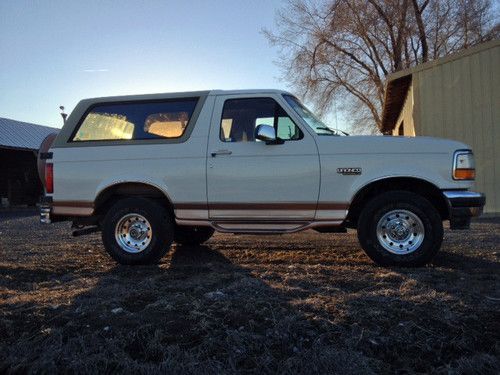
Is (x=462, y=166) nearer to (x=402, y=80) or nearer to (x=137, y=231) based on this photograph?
(x=137, y=231)

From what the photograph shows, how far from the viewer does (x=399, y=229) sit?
5.38m

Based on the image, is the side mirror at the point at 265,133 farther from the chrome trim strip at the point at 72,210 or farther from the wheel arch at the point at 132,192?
the chrome trim strip at the point at 72,210

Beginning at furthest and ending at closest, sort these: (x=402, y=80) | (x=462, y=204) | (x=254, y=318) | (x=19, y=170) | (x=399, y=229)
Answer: (x=19, y=170) → (x=402, y=80) → (x=399, y=229) → (x=462, y=204) → (x=254, y=318)

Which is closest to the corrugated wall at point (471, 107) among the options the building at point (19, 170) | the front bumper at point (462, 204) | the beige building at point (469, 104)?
the beige building at point (469, 104)

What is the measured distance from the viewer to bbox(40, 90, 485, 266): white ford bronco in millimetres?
5320

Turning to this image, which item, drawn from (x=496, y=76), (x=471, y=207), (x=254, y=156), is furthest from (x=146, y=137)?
(x=496, y=76)

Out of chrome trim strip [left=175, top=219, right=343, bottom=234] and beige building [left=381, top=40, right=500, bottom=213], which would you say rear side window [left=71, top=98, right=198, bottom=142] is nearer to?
chrome trim strip [left=175, top=219, right=343, bottom=234]

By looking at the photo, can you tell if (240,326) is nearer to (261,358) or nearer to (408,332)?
(261,358)

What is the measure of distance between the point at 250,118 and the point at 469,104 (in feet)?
24.0

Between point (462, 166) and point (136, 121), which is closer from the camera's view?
point (462, 166)

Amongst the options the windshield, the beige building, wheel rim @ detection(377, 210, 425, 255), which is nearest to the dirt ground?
wheel rim @ detection(377, 210, 425, 255)

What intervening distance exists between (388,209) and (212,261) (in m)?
2.34

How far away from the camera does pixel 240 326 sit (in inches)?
137

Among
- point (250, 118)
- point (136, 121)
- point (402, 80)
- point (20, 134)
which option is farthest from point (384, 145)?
point (20, 134)
